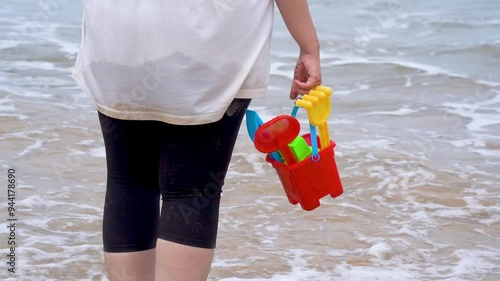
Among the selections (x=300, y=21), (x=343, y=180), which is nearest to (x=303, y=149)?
(x=300, y=21)

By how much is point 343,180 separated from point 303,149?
238 centimetres

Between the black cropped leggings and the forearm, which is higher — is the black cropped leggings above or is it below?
below

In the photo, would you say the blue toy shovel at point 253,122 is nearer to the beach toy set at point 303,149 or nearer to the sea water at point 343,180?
the beach toy set at point 303,149

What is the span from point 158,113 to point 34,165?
9.38 ft

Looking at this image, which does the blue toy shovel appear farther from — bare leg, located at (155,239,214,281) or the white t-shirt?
bare leg, located at (155,239,214,281)

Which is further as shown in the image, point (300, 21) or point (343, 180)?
point (343, 180)

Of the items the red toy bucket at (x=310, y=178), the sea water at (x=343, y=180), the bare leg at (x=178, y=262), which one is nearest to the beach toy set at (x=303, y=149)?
the red toy bucket at (x=310, y=178)

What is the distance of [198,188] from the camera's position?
1.89 metres

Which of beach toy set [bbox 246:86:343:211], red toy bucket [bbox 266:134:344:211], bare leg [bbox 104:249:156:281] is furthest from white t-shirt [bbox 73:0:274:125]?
bare leg [bbox 104:249:156:281]

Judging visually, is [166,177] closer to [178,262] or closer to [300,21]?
[178,262]

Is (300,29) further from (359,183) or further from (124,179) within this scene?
(359,183)

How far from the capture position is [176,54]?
1.73m

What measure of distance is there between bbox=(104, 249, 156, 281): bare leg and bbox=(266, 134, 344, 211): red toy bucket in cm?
41

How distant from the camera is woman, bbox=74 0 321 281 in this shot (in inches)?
68.2
